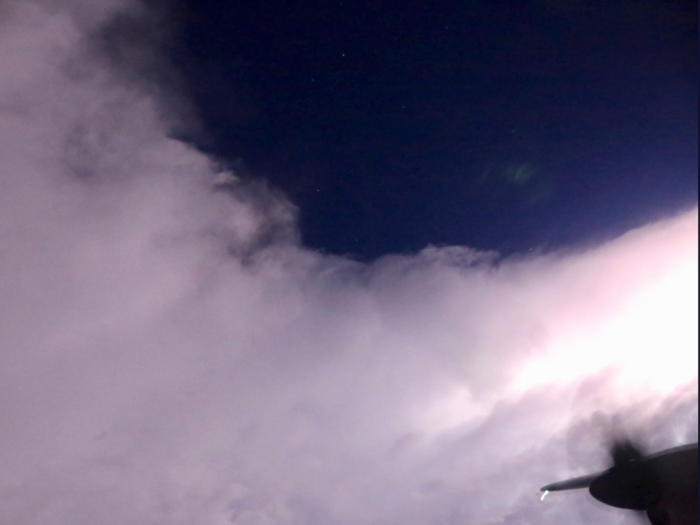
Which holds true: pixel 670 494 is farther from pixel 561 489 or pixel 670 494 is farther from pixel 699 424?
pixel 699 424

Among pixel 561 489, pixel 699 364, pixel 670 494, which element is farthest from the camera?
pixel 561 489

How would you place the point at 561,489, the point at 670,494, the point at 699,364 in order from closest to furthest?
the point at 699,364 → the point at 670,494 → the point at 561,489

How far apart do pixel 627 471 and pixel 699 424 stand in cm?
2963

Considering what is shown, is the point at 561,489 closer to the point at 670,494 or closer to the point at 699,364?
the point at 670,494

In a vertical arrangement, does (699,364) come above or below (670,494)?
above

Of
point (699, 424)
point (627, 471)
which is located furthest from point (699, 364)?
point (627, 471)

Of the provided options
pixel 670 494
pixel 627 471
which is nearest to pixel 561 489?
pixel 627 471

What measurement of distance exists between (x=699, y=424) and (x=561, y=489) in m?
30.0

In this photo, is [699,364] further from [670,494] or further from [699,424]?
[670,494]

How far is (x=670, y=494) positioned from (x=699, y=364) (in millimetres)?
31372

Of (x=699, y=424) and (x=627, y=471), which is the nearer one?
(x=699, y=424)

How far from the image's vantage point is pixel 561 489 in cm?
3241

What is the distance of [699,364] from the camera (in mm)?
9289

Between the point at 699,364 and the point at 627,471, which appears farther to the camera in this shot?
the point at 627,471
